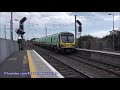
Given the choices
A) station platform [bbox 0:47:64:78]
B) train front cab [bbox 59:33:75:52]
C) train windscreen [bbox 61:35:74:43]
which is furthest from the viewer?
train windscreen [bbox 61:35:74:43]

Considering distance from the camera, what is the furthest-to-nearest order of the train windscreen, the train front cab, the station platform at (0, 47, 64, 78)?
the train windscreen → the train front cab → the station platform at (0, 47, 64, 78)

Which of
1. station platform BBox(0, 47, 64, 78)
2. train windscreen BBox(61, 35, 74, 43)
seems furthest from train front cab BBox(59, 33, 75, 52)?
station platform BBox(0, 47, 64, 78)

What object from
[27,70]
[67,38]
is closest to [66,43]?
[67,38]

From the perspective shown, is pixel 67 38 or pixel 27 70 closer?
pixel 27 70

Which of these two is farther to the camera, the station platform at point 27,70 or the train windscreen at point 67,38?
the train windscreen at point 67,38

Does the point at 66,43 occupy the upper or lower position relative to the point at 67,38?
lower

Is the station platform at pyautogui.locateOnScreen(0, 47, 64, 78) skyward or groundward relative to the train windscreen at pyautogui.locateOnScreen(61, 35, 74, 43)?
groundward

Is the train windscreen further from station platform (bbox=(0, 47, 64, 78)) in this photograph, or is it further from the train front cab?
station platform (bbox=(0, 47, 64, 78))

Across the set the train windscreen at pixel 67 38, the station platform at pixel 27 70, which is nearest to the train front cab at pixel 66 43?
the train windscreen at pixel 67 38

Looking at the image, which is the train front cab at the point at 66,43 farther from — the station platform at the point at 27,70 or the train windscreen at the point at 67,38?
the station platform at the point at 27,70

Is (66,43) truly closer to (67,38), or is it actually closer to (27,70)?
(67,38)

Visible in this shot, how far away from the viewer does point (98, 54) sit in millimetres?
22000
